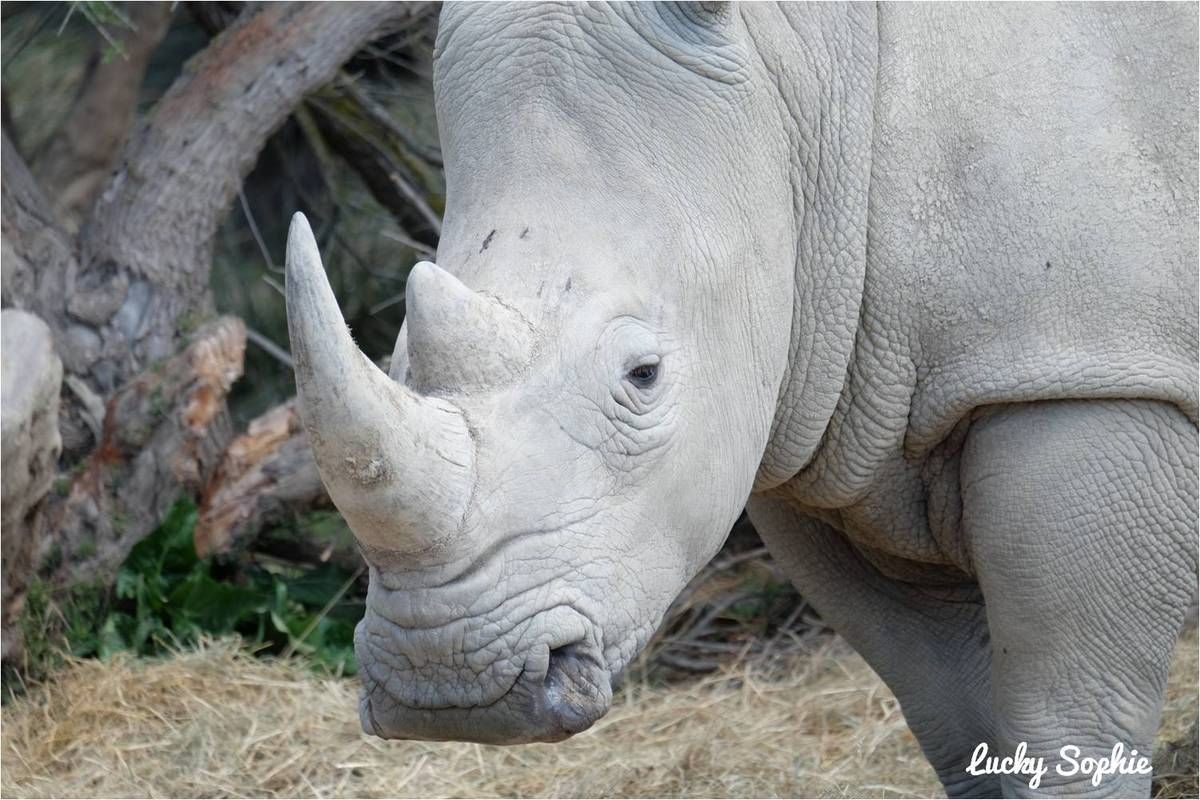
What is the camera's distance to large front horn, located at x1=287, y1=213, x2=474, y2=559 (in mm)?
2316

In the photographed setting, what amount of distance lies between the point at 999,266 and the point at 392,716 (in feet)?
4.45

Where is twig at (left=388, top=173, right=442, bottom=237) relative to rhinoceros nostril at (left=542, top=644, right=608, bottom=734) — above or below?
below

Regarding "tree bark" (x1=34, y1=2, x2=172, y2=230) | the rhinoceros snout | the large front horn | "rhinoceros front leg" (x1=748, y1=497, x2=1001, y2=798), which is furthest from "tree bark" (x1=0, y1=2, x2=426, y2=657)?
the large front horn

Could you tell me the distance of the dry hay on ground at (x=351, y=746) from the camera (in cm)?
436

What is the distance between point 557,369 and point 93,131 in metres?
5.50

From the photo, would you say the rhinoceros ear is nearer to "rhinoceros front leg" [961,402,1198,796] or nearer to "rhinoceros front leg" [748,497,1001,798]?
"rhinoceros front leg" [961,402,1198,796]

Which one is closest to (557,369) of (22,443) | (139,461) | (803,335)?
(803,335)

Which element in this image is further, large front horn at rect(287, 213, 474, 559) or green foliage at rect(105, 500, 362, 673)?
green foliage at rect(105, 500, 362, 673)

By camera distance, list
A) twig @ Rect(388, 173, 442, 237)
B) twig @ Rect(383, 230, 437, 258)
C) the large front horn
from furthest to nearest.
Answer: twig @ Rect(388, 173, 442, 237), twig @ Rect(383, 230, 437, 258), the large front horn

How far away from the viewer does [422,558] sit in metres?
2.49

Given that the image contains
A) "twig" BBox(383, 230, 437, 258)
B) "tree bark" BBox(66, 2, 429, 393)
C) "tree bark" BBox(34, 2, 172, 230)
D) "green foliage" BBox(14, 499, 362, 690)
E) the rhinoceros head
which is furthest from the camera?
"tree bark" BBox(34, 2, 172, 230)

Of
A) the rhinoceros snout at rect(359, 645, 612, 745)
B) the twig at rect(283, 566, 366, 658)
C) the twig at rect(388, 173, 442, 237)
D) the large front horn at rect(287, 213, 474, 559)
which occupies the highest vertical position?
the large front horn at rect(287, 213, 474, 559)

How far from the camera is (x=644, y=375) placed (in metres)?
2.72

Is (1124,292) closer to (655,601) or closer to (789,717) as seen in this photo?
(655,601)
